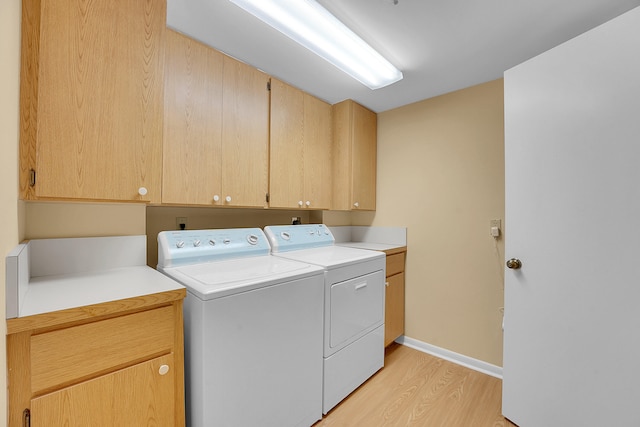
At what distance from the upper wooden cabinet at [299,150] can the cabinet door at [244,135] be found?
8cm

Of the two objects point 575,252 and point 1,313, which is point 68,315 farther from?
point 575,252

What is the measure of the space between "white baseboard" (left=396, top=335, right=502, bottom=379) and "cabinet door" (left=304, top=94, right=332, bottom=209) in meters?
1.48

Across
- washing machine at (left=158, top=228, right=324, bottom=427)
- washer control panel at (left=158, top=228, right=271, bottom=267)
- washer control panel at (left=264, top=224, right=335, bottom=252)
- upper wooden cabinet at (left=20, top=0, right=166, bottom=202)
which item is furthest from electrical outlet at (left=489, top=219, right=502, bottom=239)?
upper wooden cabinet at (left=20, top=0, right=166, bottom=202)

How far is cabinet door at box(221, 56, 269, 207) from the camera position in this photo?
65.8 inches

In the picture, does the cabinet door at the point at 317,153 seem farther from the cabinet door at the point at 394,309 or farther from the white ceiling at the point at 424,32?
the cabinet door at the point at 394,309

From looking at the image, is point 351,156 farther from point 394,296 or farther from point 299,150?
point 394,296

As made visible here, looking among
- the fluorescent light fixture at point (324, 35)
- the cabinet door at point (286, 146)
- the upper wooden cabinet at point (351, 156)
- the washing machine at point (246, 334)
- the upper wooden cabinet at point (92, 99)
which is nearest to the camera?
the upper wooden cabinet at point (92, 99)

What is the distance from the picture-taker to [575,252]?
130 centimetres

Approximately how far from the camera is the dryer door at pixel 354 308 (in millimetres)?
1596

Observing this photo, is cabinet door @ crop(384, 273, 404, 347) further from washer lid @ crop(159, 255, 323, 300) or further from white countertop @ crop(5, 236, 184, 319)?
white countertop @ crop(5, 236, 184, 319)

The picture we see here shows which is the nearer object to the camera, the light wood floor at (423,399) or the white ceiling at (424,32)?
the white ceiling at (424,32)

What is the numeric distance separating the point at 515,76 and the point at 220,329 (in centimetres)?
204

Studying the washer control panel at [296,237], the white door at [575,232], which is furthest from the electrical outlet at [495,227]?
the washer control panel at [296,237]

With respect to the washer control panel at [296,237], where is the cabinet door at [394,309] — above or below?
below
